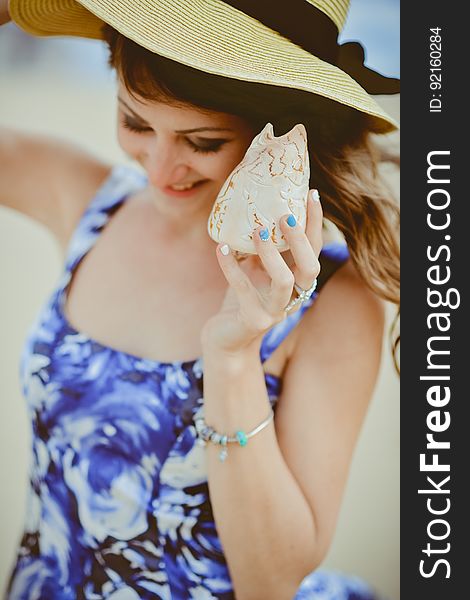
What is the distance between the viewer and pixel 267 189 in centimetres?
67

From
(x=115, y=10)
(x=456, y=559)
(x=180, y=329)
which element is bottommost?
(x=456, y=559)

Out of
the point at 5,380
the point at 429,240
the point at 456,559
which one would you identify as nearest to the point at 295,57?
the point at 429,240

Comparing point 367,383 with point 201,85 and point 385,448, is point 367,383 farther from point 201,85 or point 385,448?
point 201,85

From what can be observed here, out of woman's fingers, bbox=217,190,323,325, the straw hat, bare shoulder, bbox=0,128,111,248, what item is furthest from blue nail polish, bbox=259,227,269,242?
bare shoulder, bbox=0,128,111,248

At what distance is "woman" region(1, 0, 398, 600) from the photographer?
70cm

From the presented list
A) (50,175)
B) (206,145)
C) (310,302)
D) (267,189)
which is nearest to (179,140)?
(206,145)

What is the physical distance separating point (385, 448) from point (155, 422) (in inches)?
16.7

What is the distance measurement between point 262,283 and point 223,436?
0.17 m

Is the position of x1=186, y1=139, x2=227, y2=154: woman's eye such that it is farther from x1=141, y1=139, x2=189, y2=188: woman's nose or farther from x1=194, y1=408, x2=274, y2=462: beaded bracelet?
x1=194, y1=408, x2=274, y2=462: beaded bracelet

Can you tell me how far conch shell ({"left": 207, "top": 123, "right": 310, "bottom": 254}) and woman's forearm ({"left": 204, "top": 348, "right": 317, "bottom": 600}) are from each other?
0.44 ft

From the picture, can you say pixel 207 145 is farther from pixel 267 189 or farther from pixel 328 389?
pixel 328 389

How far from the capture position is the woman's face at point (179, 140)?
0.73 m

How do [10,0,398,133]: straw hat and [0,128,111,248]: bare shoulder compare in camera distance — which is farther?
[0,128,111,248]: bare shoulder

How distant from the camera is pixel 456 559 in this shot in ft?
2.82
